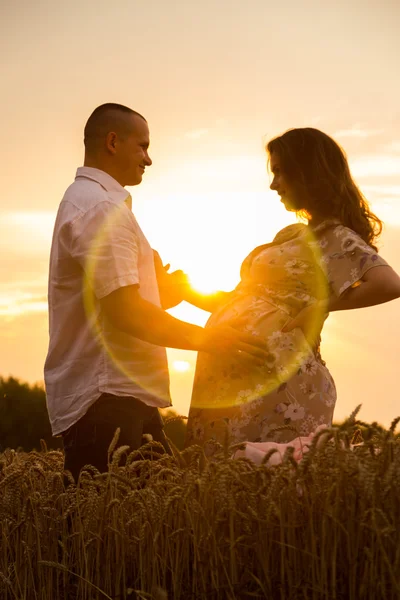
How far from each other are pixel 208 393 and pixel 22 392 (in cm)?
721

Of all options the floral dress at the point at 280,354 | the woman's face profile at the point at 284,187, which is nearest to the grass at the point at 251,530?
the floral dress at the point at 280,354

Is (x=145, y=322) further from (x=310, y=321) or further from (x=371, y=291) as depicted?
(x=371, y=291)

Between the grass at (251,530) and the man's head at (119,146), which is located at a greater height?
the man's head at (119,146)

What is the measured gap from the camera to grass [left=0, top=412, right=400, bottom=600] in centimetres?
332

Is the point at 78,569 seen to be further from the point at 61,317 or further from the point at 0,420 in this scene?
the point at 0,420

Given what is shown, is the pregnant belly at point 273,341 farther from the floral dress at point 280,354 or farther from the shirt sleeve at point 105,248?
the shirt sleeve at point 105,248

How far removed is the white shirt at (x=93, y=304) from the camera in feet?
15.0

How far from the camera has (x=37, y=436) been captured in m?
11.5

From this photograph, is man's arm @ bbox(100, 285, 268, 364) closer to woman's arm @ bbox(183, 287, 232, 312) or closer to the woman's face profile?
woman's arm @ bbox(183, 287, 232, 312)

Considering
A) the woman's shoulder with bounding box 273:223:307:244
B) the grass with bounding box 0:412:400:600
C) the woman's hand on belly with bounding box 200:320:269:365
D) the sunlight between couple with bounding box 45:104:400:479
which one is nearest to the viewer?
the grass with bounding box 0:412:400:600

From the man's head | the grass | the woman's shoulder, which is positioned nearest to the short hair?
the man's head

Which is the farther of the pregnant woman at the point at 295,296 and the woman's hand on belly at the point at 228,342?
the pregnant woman at the point at 295,296

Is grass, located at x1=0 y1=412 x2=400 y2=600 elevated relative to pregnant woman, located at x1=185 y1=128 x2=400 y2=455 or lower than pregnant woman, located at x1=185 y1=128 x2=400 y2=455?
lower

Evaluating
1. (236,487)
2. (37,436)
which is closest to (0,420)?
(37,436)
